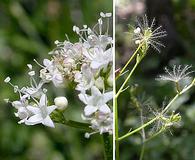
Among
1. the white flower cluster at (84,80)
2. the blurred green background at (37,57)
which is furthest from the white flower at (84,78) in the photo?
the blurred green background at (37,57)

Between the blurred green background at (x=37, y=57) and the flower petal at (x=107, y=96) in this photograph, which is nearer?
the flower petal at (x=107, y=96)

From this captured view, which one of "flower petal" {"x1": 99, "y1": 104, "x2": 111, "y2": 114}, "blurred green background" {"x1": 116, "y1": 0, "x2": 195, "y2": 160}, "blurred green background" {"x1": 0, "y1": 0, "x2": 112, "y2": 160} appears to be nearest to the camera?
"flower petal" {"x1": 99, "y1": 104, "x2": 111, "y2": 114}

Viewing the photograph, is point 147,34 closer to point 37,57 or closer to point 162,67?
point 162,67

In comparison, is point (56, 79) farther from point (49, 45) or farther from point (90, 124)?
point (49, 45)

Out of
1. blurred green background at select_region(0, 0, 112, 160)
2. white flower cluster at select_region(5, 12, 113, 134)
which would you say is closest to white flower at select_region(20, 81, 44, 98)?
white flower cluster at select_region(5, 12, 113, 134)

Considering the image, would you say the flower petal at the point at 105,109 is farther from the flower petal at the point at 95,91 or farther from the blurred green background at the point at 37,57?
the blurred green background at the point at 37,57

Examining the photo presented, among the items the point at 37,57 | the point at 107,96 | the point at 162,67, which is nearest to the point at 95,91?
the point at 107,96

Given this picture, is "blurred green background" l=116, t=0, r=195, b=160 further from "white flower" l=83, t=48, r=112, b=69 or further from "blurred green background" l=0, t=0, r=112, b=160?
"blurred green background" l=0, t=0, r=112, b=160

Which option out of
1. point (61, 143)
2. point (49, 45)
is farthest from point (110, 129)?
point (49, 45)
